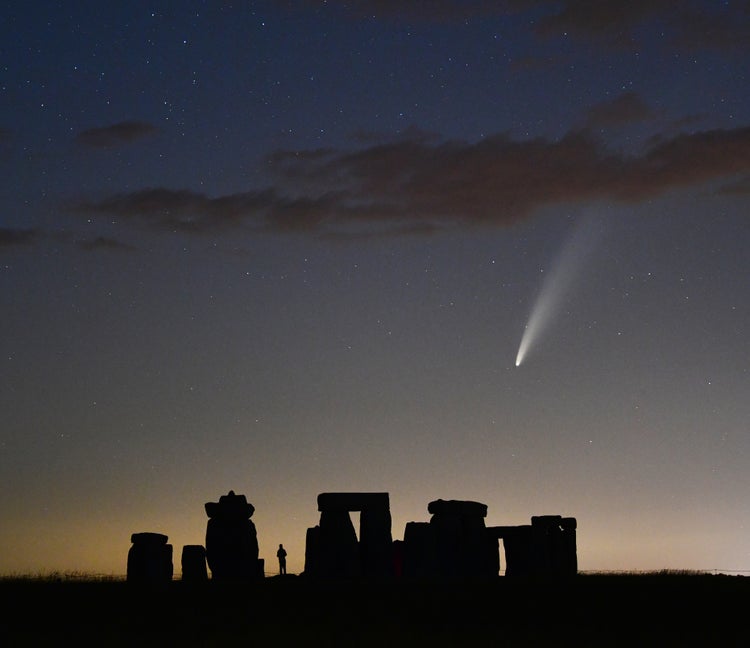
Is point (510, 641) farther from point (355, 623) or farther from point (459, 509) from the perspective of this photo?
point (459, 509)

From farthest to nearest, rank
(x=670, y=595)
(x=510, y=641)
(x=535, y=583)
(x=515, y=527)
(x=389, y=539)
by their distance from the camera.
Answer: (x=515, y=527)
(x=389, y=539)
(x=535, y=583)
(x=670, y=595)
(x=510, y=641)

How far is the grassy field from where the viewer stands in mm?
29734

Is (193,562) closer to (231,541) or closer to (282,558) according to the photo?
(231,541)

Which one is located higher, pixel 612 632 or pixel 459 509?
pixel 459 509

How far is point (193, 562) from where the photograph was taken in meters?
46.0

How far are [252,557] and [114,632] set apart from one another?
15.6 meters

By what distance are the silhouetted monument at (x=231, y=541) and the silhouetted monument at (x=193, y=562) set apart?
447 mm

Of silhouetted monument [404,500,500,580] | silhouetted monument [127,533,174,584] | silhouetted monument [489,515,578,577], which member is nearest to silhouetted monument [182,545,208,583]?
silhouetted monument [127,533,174,584]

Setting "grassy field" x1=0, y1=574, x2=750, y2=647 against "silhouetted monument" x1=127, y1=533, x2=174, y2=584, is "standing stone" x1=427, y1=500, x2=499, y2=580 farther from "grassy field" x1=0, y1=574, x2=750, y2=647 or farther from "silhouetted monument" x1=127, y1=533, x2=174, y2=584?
"silhouetted monument" x1=127, y1=533, x2=174, y2=584

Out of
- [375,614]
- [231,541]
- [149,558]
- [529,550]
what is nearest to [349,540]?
[231,541]

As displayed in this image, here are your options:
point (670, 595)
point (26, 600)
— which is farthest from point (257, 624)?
point (670, 595)

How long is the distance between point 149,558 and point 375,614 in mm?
14395

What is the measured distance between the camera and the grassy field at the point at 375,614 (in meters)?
29.7

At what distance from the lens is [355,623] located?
31.7m
